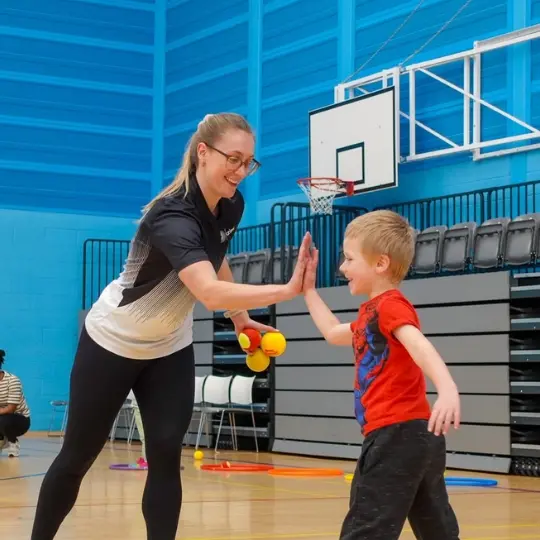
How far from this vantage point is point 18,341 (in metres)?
17.0

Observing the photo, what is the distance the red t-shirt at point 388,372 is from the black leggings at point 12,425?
27.6 feet

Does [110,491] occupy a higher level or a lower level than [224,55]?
lower

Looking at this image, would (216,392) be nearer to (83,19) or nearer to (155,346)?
(83,19)

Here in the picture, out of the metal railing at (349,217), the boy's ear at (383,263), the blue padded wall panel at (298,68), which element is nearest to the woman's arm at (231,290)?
the boy's ear at (383,263)

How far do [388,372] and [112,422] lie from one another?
1.13 meters

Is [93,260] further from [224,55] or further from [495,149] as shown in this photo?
[495,149]

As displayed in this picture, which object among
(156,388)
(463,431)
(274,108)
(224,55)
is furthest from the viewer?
(224,55)

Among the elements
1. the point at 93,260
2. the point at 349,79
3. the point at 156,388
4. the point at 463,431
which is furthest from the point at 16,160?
the point at 156,388

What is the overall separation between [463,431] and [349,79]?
5.49 metres

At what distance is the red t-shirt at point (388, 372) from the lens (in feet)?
10.9

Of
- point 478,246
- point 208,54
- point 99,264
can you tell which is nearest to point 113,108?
point 208,54

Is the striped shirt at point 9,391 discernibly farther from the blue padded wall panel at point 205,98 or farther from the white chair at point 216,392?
the blue padded wall panel at point 205,98

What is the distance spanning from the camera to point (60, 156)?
17.3 metres

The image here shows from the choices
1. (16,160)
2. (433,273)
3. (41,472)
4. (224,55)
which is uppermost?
(224,55)
